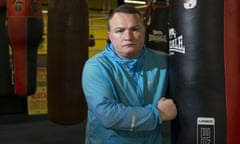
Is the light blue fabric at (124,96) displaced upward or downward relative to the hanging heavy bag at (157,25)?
downward

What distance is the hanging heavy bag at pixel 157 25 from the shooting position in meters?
3.19

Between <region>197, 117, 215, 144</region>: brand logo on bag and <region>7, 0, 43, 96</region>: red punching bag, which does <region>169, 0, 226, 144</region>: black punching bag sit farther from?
<region>7, 0, 43, 96</region>: red punching bag

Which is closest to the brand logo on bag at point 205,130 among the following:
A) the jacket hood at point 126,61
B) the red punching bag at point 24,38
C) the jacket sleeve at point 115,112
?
the jacket sleeve at point 115,112

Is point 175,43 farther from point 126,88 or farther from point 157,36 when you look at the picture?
point 157,36

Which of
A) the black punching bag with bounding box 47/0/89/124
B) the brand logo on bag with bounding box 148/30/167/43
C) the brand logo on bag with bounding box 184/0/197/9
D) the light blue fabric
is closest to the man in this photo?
the light blue fabric

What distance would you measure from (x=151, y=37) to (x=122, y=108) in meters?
2.09

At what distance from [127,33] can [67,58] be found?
4.36 ft

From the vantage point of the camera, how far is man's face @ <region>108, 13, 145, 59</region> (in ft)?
3.92

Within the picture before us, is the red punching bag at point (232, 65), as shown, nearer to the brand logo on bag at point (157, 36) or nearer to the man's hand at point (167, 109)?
the man's hand at point (167, 109)

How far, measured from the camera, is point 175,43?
4.04 ft

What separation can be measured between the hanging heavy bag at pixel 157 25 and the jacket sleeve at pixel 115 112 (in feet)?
6.59

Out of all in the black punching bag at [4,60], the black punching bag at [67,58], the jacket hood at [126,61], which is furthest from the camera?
the black punching bag at [4,60]

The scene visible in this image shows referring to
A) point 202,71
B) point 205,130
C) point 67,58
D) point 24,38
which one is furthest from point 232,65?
point 24,38

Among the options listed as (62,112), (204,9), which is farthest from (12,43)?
(204,9)
